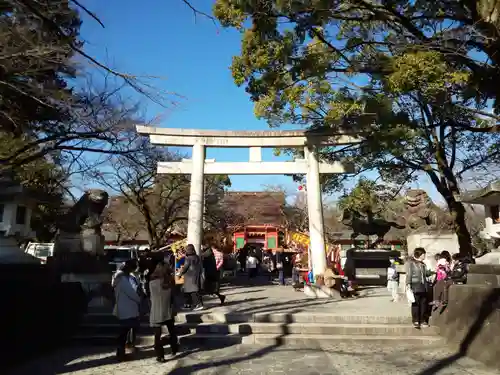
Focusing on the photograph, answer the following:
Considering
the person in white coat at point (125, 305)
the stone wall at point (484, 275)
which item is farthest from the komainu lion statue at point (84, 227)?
the stone wall at point (484, 275)

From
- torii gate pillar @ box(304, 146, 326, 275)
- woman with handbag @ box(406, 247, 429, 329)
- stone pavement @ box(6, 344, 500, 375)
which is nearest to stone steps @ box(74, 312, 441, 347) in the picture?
woman with handbag @ box(406, 247, 429, 329)

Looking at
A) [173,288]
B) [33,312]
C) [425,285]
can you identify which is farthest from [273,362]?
[33,312]

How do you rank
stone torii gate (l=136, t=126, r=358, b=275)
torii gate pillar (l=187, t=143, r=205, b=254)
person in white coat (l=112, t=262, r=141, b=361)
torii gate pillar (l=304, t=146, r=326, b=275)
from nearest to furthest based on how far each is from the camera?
person in white coat (l=112, t=262, r=141, b=361) < torii gate pillar (l=304, t=146, r=326, b=275) < torii gate pillar (l=187, t=143, r=205, b=254) < stone torii gate (l=136, t=126, r=358, b=275)

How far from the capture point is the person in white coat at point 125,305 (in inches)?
220

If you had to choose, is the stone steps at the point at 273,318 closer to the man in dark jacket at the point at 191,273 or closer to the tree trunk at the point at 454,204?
the man in dark jacket at the point at 191,273

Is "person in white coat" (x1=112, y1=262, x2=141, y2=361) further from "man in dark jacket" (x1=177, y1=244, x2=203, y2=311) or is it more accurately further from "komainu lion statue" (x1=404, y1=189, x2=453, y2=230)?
"komainu lion statue" (x1=404, y1=189, x2=453, y2=230)

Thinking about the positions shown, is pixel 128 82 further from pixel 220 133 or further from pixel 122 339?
pixel 220 133

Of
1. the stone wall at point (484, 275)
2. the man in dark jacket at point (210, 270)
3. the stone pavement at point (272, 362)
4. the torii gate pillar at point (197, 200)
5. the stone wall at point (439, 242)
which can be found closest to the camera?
the stone pavement at point (272, 362)

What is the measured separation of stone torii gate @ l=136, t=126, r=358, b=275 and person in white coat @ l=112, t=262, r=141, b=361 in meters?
7.44

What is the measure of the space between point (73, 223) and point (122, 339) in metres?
5.07

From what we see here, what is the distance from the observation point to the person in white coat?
5.60m

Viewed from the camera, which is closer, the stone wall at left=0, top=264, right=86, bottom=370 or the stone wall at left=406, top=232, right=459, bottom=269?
the stone wall at left=0, top=264, right=86, bottom=370

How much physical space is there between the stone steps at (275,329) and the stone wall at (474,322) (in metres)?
0.42

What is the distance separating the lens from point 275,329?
23.5 feet
